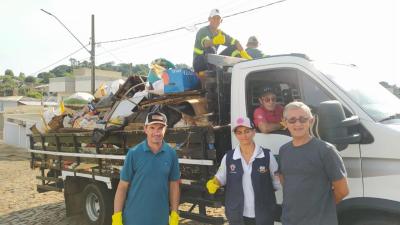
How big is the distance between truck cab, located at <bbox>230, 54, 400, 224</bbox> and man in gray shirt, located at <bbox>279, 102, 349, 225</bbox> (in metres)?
0.32

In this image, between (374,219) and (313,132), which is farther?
(313,132)

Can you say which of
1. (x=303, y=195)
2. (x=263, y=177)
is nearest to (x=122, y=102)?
(x=263, y=177)

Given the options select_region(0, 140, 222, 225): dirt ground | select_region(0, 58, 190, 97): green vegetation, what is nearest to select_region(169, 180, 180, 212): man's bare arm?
select_region(0, 140, 222, 225): dirt ground

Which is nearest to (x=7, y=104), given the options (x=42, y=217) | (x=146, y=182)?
(x=42, y=217)

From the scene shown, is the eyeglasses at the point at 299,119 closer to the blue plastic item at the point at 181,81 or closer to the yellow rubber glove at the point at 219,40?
the blue plastic item at the point at 181,81

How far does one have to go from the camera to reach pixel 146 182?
3348 mm

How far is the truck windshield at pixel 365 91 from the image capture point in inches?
139

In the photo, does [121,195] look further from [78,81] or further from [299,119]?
[78,81]

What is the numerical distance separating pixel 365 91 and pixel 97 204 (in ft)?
14.6

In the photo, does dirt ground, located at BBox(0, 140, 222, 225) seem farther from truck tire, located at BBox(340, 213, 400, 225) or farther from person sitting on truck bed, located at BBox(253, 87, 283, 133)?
truck tire, located at BBox(340, 213, 400, 225)

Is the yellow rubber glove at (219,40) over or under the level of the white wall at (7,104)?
under

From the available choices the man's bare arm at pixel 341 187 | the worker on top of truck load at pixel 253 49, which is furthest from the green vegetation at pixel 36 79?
the man's bare arm at pixel 341 187

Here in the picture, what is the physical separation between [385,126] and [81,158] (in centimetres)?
469

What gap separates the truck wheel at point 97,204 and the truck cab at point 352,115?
279 centimetres
